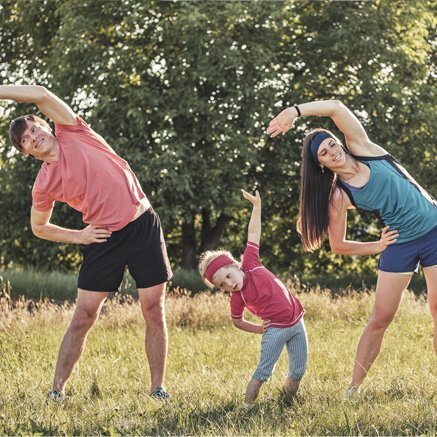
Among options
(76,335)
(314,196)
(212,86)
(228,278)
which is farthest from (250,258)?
(212,86)

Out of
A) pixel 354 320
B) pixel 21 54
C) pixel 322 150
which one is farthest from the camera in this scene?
pixel 21 54

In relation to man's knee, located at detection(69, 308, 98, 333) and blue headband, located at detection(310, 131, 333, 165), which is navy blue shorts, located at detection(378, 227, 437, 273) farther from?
man's knee, located at detection(69, 308, 98, 333)

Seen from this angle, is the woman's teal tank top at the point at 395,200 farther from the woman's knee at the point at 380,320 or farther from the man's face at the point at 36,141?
the man's face at the point at 36,141

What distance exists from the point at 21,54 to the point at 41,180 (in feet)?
51.3

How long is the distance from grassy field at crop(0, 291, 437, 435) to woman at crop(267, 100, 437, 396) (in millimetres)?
594

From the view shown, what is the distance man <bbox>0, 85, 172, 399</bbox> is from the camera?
517 centimetres

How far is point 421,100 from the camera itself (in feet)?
58.6

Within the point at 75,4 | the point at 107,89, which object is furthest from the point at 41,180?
the point at 75,4

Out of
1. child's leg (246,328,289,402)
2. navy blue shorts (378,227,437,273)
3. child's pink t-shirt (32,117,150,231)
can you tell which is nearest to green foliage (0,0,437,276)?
child's pink t-shirt (32,117,150,231)

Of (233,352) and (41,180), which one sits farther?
(233,352)

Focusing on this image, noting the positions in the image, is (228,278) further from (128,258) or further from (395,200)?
(395,200)

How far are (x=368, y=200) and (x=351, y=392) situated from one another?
48.5 inches

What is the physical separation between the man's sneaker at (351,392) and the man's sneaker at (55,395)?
1827 mm

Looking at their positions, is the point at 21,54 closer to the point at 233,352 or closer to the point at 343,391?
the point at 233,352
